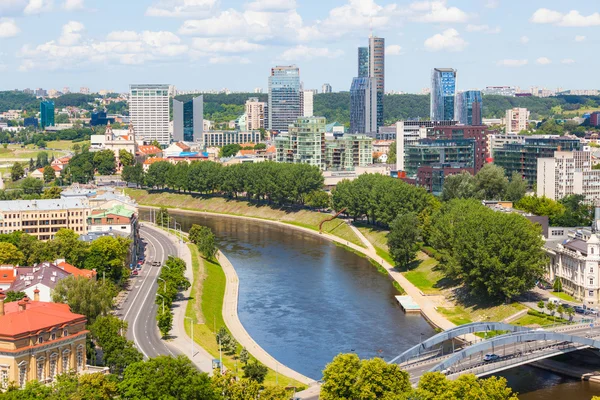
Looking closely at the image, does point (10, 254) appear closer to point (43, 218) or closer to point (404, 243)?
point (43, 218)

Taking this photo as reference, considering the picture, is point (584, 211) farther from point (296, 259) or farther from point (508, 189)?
point (296, 259)

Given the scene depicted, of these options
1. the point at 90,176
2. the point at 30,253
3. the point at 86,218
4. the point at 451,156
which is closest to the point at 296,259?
the point at 86,218

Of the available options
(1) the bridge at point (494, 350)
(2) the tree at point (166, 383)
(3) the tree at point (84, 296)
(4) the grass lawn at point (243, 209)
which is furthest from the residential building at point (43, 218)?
(2) the tree at point (166, 383)

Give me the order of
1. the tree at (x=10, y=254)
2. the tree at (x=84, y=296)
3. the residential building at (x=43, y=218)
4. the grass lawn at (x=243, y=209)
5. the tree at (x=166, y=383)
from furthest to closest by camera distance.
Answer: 1. the grass lawn at (x=243, y=209)
2. the residential building at (x=43, y=218)
3. the tree at (x=10, y=254)
4. the tree at (x=84, y=296)
5. the tree at (x=166, y=383)

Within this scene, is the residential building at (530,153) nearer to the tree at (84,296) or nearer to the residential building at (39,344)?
the tree at (84,296)

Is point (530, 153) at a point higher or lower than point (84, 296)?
higher

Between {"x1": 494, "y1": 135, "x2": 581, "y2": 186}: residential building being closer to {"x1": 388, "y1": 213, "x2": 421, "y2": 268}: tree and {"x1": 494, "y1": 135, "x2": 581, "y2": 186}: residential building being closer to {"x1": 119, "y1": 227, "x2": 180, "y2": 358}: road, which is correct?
{"x1": 388, "y1": 213, "x2": 421, "y2": 268}: tree

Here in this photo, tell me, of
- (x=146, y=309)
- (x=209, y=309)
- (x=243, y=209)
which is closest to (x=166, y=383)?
(x=146, y=309)
